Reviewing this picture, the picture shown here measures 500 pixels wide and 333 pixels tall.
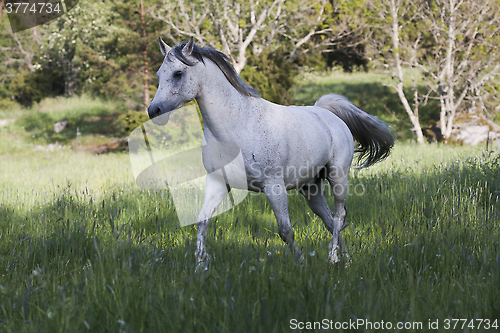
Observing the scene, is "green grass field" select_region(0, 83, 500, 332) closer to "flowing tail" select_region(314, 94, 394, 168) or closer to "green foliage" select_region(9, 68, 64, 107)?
"flowing tail" select_region(314, 94, 394, 168)

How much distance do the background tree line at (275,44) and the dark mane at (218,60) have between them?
10.2 metres

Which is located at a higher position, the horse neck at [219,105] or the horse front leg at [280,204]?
the horse neck at [219,105]

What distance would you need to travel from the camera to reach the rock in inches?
868

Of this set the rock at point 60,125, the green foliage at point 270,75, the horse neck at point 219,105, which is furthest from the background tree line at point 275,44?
the horse neck at point 219,105

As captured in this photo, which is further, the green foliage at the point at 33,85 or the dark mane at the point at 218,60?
the green foliage at the point at 33,85

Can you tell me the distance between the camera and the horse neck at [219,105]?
2996 millimetres

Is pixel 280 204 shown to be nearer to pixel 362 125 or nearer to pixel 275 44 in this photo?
pixel 362 125

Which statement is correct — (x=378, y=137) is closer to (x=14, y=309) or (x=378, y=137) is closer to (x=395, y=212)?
(x=395, y=212)

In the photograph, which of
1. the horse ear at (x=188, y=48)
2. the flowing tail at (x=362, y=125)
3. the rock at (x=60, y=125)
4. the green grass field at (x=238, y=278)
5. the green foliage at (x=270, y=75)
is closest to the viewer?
the green grass field at (x=238, y=278)

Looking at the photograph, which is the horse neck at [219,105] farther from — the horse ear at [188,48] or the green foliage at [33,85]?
the green foliage at [33,85]

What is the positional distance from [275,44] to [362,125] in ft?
47.3

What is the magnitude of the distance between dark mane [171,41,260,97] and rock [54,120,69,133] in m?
21.7

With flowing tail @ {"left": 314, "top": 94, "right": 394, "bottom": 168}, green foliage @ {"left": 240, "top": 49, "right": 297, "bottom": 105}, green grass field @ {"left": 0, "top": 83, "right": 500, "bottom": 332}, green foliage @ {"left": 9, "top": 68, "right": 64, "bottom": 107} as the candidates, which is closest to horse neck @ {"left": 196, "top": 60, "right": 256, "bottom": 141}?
green grass field @ {"left": 0, "top": 83, "right": 500, "bottom": 332}

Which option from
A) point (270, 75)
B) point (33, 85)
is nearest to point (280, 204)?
point (270, 75)
